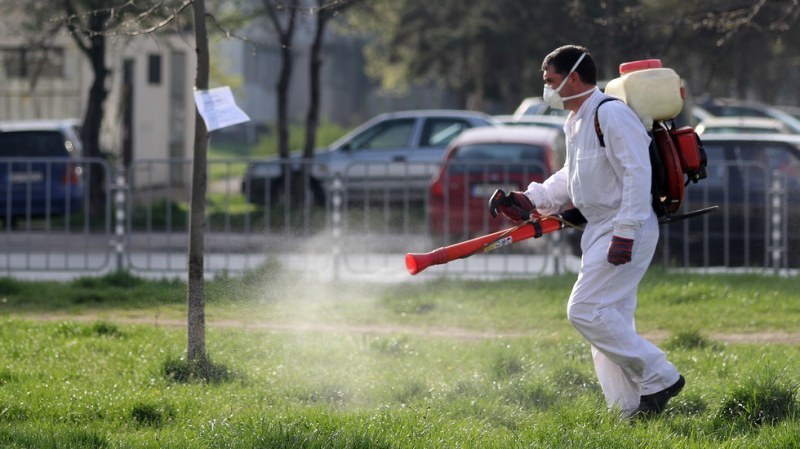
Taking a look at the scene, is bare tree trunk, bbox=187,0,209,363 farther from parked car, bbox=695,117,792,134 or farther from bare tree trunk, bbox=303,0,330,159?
bare tree trunk, bbox=303,0,330,159

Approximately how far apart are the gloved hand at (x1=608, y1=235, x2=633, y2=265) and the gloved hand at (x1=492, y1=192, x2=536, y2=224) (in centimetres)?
72

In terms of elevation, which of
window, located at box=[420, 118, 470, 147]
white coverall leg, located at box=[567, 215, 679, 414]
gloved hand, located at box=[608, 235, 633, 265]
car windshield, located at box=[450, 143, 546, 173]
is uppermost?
window, located at box=[420, 118, 470, 147]

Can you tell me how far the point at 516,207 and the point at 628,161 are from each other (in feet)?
2.52

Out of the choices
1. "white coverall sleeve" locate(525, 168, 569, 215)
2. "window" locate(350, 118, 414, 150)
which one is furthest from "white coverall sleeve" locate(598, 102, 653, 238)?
"window" locate(350, 118, 414, 150)

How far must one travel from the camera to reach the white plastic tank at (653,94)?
5957 mm

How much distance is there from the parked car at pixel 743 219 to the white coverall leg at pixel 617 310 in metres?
6.42

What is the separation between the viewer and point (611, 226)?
5957mm

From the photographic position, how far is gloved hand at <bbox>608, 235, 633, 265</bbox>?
5691 millimetres

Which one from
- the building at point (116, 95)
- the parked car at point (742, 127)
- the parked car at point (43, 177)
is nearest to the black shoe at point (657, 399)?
the parked car at point (43, 177)

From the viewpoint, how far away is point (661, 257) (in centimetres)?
1277

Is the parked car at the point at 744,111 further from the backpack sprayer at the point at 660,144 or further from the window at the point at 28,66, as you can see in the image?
the backpack sprayer at the point at 660,144

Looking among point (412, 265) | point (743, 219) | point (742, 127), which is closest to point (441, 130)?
point (742, 127)

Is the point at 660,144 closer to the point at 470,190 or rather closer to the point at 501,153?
the point at 470,190

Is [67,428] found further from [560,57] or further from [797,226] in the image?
[797,226]
